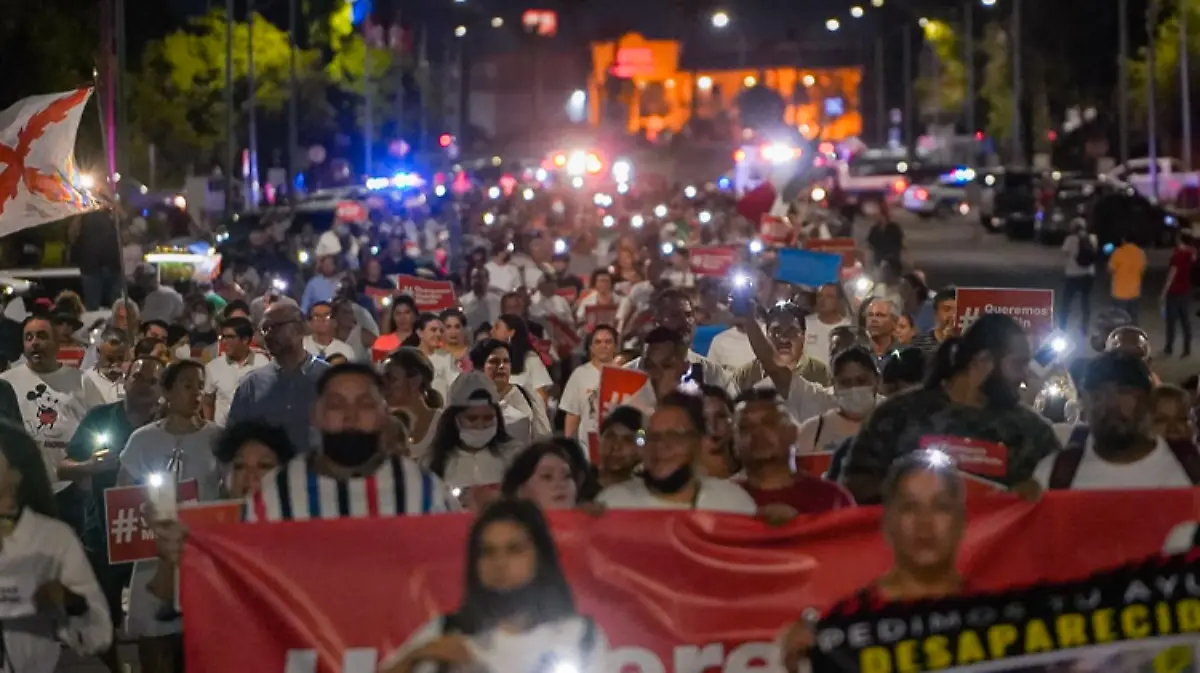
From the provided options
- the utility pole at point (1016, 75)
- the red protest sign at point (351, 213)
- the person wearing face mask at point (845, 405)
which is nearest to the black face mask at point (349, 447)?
the person wearing face mask at point (845, 405)

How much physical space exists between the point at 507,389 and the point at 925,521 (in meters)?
6.21

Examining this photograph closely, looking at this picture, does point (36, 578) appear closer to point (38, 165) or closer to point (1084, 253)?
point (38, 165)

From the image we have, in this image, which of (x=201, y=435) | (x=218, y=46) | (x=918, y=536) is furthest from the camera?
(x=218, y=46)

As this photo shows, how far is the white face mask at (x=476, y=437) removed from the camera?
927 centimetres

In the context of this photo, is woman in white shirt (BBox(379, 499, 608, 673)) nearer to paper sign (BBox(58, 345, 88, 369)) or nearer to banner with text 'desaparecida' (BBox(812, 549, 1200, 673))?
banner with text 'desaparecida' (BBox(812, 549, 1200, 673))

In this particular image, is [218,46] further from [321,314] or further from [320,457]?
[320,457]

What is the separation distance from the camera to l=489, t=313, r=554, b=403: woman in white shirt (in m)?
13.6

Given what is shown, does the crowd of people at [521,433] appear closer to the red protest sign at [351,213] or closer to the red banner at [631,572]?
the red banner at [631,572]

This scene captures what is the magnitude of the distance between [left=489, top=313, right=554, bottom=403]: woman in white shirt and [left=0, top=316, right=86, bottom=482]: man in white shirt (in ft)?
9.15

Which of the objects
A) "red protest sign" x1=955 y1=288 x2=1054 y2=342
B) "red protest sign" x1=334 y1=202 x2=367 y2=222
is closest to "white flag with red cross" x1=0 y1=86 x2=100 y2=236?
"red protest sign" x1=955 y1=288 x2=1054 y2=342

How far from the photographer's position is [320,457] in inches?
277

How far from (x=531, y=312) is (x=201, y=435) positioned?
32.2 feet

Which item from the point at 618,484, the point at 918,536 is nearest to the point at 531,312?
the point at 618,484

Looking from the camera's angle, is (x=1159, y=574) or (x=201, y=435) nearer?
(x=1159, y=574)
